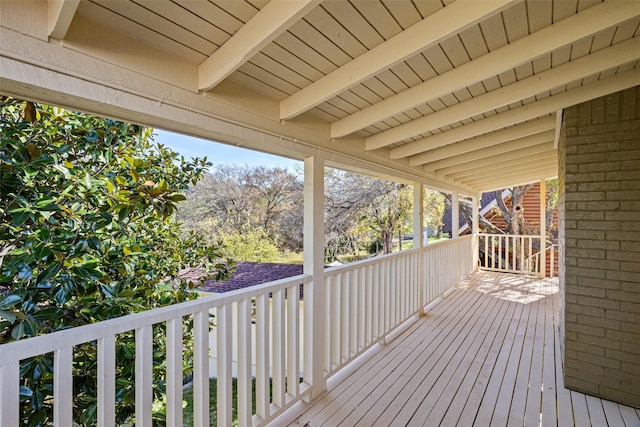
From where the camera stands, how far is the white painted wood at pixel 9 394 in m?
1.09

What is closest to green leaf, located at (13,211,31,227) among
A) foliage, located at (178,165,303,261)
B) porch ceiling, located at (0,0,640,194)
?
porch ceiling, located at (0,0,640,194)

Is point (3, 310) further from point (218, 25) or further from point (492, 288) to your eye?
point (492, 288)

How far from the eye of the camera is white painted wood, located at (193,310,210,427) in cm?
175

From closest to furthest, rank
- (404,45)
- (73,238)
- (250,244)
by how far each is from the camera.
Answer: (404,45) → (73,238) → (250,244)

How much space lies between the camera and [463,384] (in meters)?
2.79

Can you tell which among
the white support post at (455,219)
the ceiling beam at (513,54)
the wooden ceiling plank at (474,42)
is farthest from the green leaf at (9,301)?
the white support post at (455,219)

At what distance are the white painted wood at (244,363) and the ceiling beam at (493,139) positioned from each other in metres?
3.01

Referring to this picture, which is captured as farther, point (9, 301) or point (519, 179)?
point (519, 179)

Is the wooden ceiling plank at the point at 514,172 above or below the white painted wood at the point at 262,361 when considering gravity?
above

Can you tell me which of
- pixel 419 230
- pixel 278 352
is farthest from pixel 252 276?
pixel 278 352

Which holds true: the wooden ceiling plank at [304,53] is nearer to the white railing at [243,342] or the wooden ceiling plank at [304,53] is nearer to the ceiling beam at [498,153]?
the white railing at [243,342]

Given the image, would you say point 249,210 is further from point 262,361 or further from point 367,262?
point 262,361

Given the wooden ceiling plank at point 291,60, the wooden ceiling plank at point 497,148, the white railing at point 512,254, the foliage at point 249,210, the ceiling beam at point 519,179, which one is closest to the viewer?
the wooden ceiling plank at point 291,60

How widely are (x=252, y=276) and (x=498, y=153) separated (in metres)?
4.50
